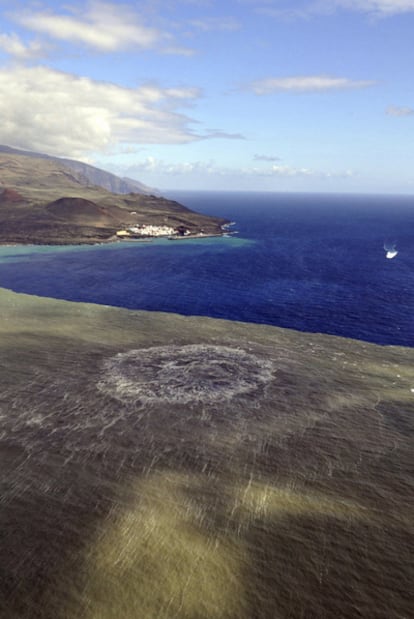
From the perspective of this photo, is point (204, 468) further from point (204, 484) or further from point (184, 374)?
point (184, 374)

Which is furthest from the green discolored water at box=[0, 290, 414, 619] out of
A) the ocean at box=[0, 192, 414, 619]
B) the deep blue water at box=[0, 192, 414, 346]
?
the deep blue water at box=[0, 192, 414, 346]

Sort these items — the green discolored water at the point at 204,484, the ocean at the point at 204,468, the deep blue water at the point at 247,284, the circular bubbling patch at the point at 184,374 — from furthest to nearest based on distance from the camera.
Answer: the deep blue water at the point at 247,284 → the circular bubbling patch at the point at 184,374 → the ocean at the point at 204,468 → the green discolored water at the point at 204,484

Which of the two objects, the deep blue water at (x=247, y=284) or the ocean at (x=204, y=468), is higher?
the ocean at (x=204, y=468)

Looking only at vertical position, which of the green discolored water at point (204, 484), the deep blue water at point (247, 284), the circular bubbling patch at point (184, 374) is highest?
the green discolored water at point (204, 484)

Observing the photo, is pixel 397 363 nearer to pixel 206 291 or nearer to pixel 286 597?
pixel 286 597

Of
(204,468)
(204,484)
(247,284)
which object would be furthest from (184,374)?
(247,284)

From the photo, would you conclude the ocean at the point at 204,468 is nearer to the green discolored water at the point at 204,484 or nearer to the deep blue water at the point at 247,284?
the green discolored water at the point at 204,484

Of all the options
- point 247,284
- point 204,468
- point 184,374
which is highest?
point 204,468

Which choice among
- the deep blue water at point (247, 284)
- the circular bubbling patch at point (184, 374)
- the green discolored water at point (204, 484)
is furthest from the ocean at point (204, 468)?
the deep blue water at point (247, 284)
